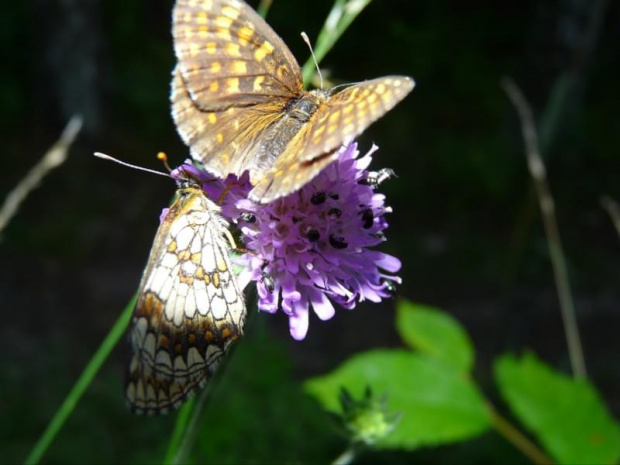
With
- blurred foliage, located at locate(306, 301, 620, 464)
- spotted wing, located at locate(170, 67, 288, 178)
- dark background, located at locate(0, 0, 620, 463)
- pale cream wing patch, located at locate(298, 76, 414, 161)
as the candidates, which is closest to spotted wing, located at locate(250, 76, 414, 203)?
pale cream wing patch, located at locate(298, 76, 414, 161)

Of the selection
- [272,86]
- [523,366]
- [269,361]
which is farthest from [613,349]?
[272,86]

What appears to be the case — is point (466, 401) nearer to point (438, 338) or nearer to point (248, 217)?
point (438, 338)

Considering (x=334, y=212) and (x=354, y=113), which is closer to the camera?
(x=354, y=113)

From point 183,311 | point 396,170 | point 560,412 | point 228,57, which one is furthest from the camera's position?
point 396,170

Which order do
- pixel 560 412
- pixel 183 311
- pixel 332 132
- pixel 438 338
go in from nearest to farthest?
pixel 332 132, pixel 183 311, pixel 560 412, pixel 438 338

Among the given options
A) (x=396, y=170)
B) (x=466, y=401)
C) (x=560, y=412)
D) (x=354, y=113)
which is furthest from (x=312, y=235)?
(x=396, y=170)

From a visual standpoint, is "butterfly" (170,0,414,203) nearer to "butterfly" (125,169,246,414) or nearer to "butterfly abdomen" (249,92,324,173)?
"butterfly abdomen" (249,92,324,173)

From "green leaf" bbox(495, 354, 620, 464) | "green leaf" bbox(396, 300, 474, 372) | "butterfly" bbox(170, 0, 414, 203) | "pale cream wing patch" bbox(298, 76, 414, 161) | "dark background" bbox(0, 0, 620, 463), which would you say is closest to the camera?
"pale cream wing patch" bbox(298, 76, 414, 161)

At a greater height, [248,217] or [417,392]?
[248,217]
